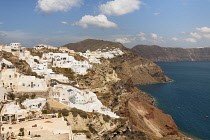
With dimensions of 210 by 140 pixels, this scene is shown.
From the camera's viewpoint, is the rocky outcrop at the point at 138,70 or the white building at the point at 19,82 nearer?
the white building at the point at 19,82

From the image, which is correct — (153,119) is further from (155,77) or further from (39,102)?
(155,77)

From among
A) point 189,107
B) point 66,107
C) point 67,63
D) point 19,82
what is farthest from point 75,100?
point 189,107

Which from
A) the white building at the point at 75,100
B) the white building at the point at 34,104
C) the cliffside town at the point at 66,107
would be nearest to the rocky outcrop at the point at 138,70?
the cliffside town at the point at 66,107

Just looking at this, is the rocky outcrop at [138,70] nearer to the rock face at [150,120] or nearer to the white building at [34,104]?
the rock face at [150,120]

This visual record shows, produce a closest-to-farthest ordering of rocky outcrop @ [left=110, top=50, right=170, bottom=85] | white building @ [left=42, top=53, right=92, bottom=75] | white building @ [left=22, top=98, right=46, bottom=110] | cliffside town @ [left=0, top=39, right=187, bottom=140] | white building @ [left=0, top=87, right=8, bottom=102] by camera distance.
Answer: cliffside town @ [left=0, top=39, right=187, bottom=140] < white building @ [left=0, top=87, right=8, bottom=102] < white building @ [left=22, top=98, right=46, bottom=110] < white building @ [left=42, top=53, right=92, bottom=75] < rocky outcrop @ [left=110, top=50, right=170, bottom=85]

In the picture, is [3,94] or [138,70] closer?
[3,94]

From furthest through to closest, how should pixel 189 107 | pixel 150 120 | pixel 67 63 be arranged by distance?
pixel 189 107
pixel 67 63
pixel 150 120

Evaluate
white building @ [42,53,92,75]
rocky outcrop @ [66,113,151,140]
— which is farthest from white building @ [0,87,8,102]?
white building @ [42,53,92,75]

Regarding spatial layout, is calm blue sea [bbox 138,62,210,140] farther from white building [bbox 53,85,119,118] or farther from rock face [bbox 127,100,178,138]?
white building [bbox 53,85,119,118]

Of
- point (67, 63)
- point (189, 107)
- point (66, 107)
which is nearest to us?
point (66, 107)

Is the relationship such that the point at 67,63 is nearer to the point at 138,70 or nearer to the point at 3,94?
the point at 3,94

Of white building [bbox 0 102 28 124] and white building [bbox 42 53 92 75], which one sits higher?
white building [bbox 42 53 92 75]

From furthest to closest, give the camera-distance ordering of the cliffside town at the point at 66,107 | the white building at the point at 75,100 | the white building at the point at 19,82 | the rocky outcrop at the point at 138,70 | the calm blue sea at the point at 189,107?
the rocky outcrop at the point at 138,70
the calm blue sea at the point at 189,107
the white building at the point at 75,100
the white building at the point at 19,82
the cliffside town at the point at 66,107
